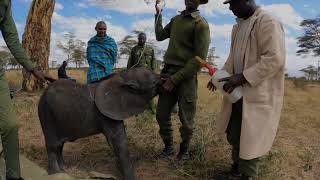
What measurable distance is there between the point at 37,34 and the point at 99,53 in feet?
13.9

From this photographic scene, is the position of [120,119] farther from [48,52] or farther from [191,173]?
[48,52]

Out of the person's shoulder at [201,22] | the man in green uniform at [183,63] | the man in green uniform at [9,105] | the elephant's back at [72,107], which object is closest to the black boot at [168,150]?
the man in green uniform at [183,63]

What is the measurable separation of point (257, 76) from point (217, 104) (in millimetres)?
6955

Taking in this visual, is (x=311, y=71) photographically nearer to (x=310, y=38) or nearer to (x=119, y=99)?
(x=310, y=38)

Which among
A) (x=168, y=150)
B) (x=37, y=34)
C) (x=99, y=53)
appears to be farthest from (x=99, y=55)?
(x=37, y=34)

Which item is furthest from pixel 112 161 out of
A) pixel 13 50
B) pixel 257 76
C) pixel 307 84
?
pixel 307 84

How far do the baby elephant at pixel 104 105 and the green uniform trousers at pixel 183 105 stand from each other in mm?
465

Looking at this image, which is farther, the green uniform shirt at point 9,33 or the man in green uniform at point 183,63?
the man in green uniform at point 183,63

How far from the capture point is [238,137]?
4625 mm

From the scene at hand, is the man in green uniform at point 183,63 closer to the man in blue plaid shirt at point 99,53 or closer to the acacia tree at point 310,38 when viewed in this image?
the man in blue plaid shirt at point 99,53

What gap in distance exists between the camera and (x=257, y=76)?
13.4 feet

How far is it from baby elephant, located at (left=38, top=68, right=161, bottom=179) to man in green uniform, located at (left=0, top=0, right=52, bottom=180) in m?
0.32

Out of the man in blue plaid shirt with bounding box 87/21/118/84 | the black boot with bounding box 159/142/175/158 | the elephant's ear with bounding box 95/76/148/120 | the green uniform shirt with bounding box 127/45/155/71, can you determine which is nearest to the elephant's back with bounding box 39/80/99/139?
the elephant's ear with bounding box 95/76/148/120

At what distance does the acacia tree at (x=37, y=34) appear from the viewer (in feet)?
35.9
